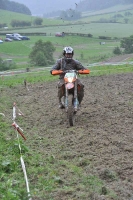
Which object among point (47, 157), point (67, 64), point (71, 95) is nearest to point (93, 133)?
point (71, 95)

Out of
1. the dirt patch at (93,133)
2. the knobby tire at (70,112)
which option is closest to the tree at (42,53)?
the dirt patch at (93,133)

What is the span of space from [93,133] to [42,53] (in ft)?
133

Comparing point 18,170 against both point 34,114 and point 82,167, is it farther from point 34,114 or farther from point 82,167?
point 34,114

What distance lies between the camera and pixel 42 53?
158 ft

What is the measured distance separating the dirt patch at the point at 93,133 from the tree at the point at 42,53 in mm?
32248

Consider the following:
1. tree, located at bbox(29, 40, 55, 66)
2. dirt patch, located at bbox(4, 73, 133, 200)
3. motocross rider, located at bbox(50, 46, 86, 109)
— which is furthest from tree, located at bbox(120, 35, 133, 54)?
motocross rider, located at bbox(50, 46, 86, 109)

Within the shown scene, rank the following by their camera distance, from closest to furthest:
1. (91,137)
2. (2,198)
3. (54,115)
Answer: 1. (2,198)
2. (91,137)
3. (54,115)

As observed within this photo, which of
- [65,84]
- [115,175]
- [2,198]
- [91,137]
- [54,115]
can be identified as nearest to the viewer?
[2,198]

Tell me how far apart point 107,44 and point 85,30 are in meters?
6.15

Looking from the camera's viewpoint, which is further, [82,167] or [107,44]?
[107,44]

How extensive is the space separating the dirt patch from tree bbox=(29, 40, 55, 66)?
32.2 metres

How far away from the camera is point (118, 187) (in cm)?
530

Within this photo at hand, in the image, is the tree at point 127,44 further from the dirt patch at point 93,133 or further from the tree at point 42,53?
the dirt patch at point 93,133

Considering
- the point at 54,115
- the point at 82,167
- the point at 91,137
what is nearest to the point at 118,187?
the point at 82,167
